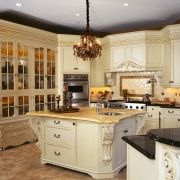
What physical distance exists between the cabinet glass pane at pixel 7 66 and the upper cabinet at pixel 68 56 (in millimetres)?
1446

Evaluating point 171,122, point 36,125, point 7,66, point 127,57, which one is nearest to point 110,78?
point 127,57

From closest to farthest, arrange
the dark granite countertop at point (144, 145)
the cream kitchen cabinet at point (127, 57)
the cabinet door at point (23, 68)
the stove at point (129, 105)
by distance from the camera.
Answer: the dark granite countertop at point (144, 145) < the cabinet door at point (23, 68) < the stove at point (129, 105) < the cream kitchen cabinet at point (127, 57)

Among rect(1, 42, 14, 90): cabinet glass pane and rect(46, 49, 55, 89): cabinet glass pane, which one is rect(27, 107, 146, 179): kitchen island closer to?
rect(1, 42, 14, 90): cabinet glass pane

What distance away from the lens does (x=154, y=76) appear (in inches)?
233

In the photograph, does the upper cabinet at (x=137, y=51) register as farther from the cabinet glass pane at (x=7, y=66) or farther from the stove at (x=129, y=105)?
the cabinet glass pane at (x=7, y=66)

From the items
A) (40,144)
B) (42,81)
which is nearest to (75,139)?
(40,144)

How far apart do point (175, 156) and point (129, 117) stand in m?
2.44

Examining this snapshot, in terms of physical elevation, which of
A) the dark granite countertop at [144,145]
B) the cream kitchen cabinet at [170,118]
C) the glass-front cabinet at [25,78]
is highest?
the glass-front cabinet at [25,78]

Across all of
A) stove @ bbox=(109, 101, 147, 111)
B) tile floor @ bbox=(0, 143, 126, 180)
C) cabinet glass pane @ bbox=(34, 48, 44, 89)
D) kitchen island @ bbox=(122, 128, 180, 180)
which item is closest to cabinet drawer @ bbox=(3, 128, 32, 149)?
tile floor @ bbox=(0, 143, 126, 180)

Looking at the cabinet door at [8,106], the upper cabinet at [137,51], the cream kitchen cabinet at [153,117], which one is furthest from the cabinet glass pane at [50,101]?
the cream kitchen cabinet at [153,117]

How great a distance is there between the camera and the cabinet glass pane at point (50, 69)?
5770 mm

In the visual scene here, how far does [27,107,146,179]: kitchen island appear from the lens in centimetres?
318

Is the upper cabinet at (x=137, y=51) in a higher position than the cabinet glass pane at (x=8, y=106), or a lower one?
higher

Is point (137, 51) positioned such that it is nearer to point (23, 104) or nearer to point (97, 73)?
point (97, 73)
